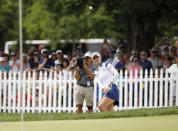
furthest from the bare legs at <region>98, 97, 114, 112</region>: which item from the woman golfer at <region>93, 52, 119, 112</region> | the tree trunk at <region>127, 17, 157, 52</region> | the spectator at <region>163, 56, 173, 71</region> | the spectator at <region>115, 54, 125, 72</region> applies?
the tree trunk at <region>127, 17, 157, 52</region>

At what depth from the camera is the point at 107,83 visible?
517 inches

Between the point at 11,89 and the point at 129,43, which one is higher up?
the point at 129,43

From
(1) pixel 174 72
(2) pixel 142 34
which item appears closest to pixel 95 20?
(2) pixel 142 34

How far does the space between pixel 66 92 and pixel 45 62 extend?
6.61 feet

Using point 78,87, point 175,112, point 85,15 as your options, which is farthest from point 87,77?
point 85,15

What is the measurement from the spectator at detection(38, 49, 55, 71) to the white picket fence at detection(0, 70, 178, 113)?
103 centimetres

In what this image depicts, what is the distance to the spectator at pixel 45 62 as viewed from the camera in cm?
1775

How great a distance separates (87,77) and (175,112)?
9.48ft

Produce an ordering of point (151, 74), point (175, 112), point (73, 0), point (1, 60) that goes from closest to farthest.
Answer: point (175, 112)
point (151, 74)
point (1, 60)
point (73, 0)

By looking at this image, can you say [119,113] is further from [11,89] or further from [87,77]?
[11,89]

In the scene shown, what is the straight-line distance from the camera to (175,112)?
41.7ft

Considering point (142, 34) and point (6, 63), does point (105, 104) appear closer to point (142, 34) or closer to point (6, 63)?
point (6, 63)

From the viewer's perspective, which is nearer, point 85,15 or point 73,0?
point 73,0

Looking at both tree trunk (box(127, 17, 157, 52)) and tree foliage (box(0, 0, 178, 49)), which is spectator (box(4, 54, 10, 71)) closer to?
tree foliage (box(0, 0, 178, 49))
